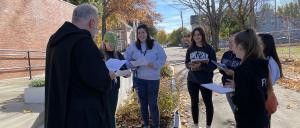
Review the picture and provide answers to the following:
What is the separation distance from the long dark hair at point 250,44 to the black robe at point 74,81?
1.58 m

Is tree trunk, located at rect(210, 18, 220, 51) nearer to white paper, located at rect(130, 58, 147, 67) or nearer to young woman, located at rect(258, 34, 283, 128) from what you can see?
white paper, located at rect(130, 58, 147, 67)

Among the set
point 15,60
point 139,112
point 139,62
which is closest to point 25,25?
point 15,60

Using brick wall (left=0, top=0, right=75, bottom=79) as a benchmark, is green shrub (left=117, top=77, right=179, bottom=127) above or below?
below

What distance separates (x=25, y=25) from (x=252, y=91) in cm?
1576

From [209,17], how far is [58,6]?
68.7 feet

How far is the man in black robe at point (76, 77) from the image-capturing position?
12.1 feet

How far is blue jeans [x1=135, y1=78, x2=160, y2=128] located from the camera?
711cm

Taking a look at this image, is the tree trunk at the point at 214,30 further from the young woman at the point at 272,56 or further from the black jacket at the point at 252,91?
the black jacket at the point at 252,91

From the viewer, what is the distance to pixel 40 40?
20.6m

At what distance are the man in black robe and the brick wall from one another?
40.7 ft

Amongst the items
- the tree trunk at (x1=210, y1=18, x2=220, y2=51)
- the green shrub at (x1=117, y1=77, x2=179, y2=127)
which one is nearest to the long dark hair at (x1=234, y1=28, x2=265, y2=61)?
the green shrub at (x1=117, y1=77, x2=179, y2=127)

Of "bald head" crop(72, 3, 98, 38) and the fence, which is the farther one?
the fence

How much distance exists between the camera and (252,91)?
14.5 feet

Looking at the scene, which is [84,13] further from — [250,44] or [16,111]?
[16,111]
